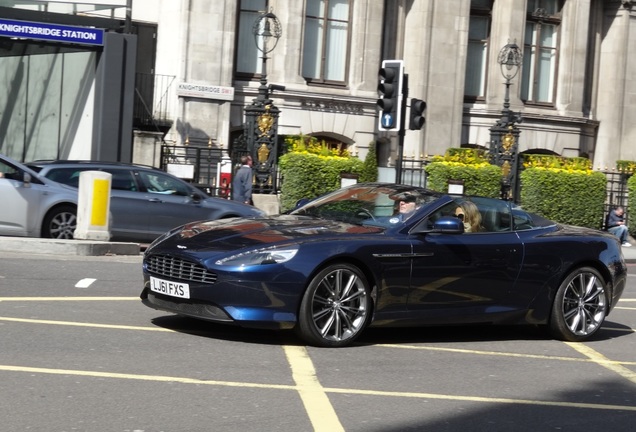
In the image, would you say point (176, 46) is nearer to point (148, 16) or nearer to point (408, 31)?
point (148, 16)

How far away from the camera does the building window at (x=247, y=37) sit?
35300 millimetres

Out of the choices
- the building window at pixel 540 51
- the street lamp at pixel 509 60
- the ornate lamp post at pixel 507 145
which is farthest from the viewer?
the building window at pixel 540 51

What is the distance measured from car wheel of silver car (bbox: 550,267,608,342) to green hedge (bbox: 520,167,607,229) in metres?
19.9

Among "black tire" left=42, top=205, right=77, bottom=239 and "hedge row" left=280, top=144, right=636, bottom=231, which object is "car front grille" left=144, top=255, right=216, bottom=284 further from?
"hedge row" left=280, top=144, right=636, bottom=231

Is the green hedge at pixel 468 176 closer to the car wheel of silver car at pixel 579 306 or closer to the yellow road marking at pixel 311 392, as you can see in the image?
the car wheel of silver car at pixel 579 306

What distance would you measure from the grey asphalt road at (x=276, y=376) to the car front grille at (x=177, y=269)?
50 centimetres

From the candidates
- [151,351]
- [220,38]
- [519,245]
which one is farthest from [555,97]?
[151,351]

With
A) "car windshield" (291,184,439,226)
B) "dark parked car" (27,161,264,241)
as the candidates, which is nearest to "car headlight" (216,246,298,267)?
"car windshield" (291,184,439,226)

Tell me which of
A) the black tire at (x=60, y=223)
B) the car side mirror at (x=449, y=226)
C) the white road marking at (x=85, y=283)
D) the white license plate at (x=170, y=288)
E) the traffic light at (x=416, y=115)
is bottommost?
the white road marking at (x=85, y=283)

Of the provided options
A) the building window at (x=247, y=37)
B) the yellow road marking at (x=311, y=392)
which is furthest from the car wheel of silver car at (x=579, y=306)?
the building window at (x=247, y=37)

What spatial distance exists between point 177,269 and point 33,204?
8900 mm

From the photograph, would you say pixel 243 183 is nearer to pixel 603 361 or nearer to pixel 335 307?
pixel 603 361

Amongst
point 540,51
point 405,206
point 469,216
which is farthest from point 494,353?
point 540,51

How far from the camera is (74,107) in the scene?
2720 cm
